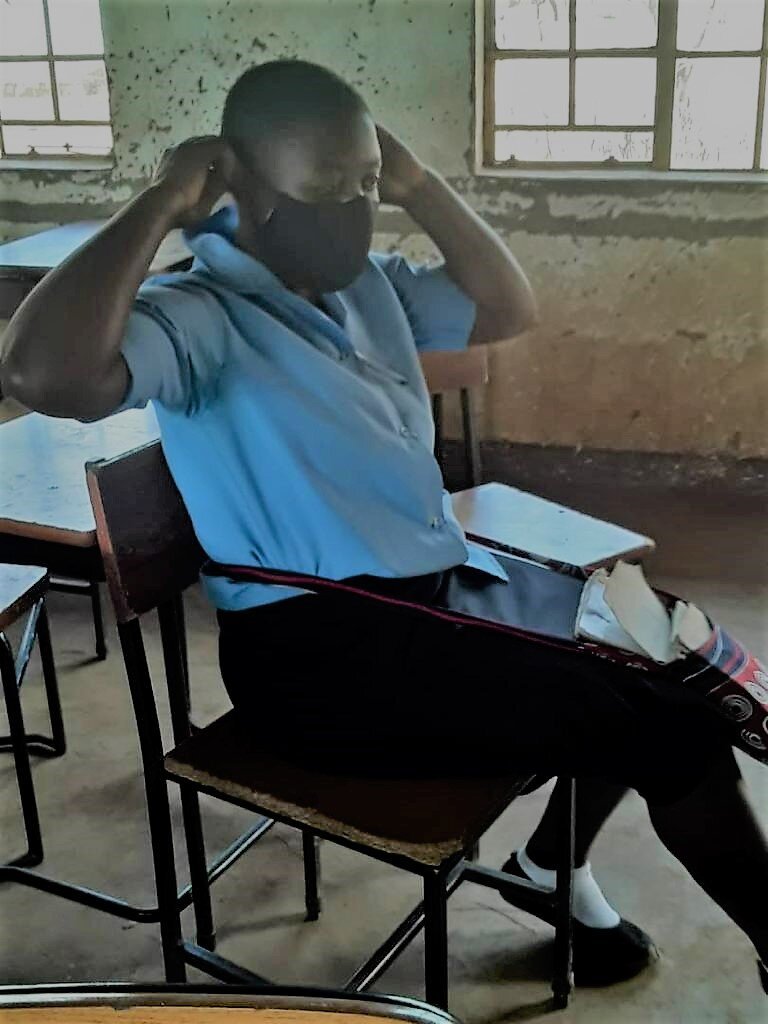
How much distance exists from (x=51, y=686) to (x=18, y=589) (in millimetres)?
474

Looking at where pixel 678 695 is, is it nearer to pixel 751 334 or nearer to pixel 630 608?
pixel 630 608

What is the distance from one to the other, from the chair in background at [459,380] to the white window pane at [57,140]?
44cm

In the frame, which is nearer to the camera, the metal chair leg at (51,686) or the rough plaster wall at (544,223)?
the rough plaster wall at (544,223)

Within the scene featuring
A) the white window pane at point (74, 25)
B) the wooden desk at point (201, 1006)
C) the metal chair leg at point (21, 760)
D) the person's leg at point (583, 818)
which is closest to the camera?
the wooden desk at point (201, 1006)

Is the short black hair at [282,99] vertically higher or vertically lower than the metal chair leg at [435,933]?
higher

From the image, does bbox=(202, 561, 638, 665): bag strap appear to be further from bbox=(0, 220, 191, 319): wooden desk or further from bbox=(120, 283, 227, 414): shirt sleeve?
bbox=(0, 220, 191, 319): wooden desk

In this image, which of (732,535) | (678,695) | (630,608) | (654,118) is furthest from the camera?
(732,535)

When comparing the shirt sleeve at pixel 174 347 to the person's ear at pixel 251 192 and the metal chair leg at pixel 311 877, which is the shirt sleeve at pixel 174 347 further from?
the metal chair leg at pixel 311 877

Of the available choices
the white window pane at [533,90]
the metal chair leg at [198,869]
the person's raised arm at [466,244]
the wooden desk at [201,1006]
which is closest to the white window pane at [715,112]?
the white window pane at [533,90]

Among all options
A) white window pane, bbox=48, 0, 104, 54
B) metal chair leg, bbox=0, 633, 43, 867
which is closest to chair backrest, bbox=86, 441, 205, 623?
white window pane, bbox=48, 0, 104, 54

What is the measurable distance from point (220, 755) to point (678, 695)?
0.48 metres

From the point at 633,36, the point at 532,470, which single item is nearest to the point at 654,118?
the point at 633,36

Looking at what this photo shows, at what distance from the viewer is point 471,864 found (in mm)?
1554

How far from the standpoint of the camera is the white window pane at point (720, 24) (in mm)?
1331
